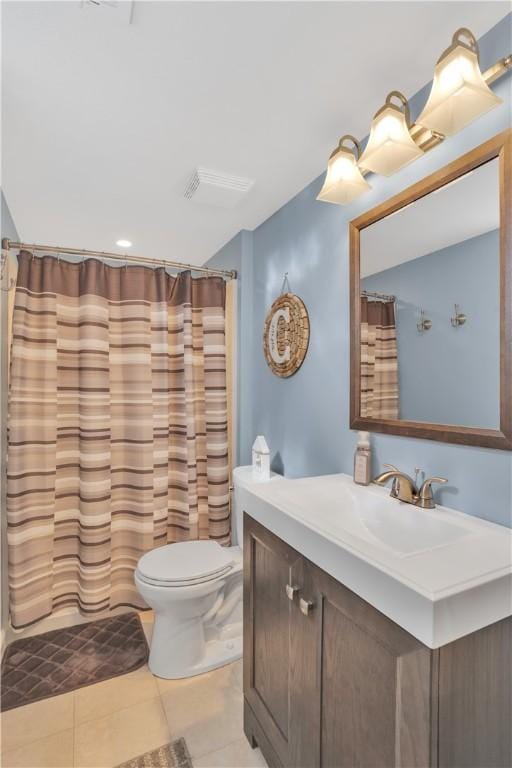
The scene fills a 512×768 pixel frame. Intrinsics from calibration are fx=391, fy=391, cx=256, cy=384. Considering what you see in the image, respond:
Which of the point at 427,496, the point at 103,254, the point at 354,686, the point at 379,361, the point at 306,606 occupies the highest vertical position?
the point at 103,254

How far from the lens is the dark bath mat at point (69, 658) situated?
173cm

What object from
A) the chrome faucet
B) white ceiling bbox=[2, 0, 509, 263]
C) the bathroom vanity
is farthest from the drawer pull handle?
white ceiling bbox=[2, 0, 509, 263]

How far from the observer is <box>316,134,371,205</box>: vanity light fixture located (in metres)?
1.46

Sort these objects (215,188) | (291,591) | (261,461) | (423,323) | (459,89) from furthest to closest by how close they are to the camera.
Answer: (261,461) < (215,188) < (423,323) < (291,591) < (459,89)

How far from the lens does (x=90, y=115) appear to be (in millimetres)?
1451

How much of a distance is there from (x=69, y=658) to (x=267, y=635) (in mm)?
1235

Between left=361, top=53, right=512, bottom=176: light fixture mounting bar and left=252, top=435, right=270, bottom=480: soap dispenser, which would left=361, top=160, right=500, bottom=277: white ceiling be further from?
left=252, top=435, right=270, bottom=480: soap dispenser

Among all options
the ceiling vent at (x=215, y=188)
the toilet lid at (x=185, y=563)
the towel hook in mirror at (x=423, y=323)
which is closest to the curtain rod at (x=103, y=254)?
the ceiling vent at (x=215, y=188)

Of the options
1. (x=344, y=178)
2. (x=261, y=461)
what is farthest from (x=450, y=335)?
(x=261, y=461)

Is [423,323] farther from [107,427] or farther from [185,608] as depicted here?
[107,427]

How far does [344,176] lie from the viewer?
57.8 inches

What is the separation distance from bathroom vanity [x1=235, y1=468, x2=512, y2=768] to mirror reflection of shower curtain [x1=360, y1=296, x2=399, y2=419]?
33 centimetres

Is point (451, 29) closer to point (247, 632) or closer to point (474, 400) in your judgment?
point (474, 400)

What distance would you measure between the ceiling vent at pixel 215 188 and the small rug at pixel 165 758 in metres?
2.32
